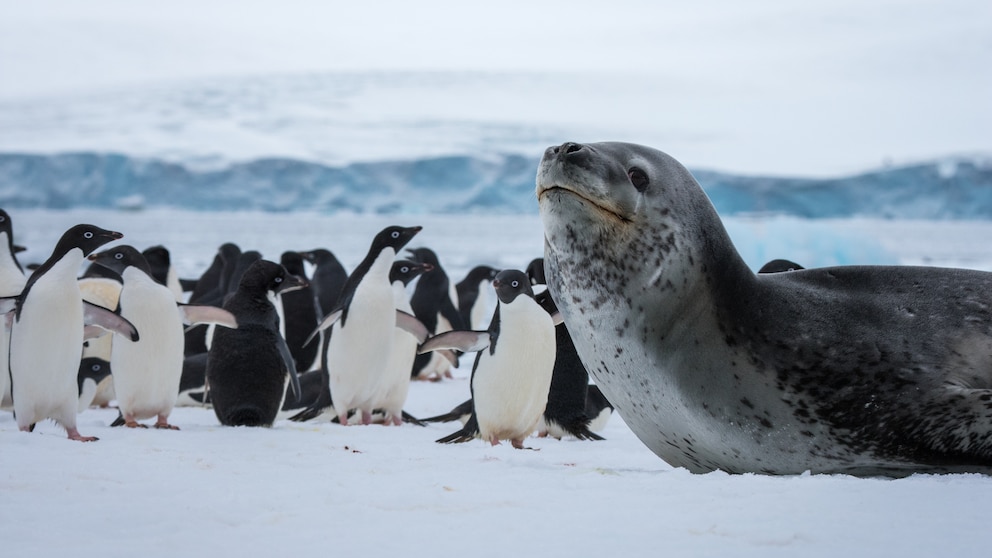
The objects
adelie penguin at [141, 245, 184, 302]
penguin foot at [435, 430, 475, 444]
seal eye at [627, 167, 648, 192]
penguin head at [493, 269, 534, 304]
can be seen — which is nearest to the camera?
seal eye at [627, 167, 648, 192]

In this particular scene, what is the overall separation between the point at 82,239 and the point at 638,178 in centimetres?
232

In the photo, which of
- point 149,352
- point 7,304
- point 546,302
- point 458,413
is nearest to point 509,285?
point 546,302

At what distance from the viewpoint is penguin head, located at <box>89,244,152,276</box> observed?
14.5ft

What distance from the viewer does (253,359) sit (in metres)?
4.41

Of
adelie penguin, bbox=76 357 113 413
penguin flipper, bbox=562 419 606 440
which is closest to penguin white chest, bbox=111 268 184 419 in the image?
adelie penguin, bbox=76 357 113 413

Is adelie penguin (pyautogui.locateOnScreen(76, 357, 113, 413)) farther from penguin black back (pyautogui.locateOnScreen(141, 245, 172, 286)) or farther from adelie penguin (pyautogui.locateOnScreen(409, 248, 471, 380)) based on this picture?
adelie penguin (pyautogui.locateOnScreen(409, 248, 471, 380))

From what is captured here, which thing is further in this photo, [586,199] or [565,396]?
[565,396]

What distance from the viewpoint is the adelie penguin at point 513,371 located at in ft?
13.0

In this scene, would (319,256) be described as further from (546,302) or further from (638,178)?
(638,178)

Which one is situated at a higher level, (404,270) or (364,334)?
(404,270)

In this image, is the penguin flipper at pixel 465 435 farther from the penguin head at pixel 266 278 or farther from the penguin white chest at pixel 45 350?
the penguin white chest at pixel 45 350

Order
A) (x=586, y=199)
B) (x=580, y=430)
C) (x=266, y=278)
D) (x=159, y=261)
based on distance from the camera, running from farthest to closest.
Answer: (x=159, y=261) → (x=266, y=278) → (x=580, y=430) → (x=586, y=199)

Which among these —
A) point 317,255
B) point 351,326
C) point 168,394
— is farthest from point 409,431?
point 317,255

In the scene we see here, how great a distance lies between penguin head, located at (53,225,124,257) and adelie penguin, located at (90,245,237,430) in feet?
1.38
